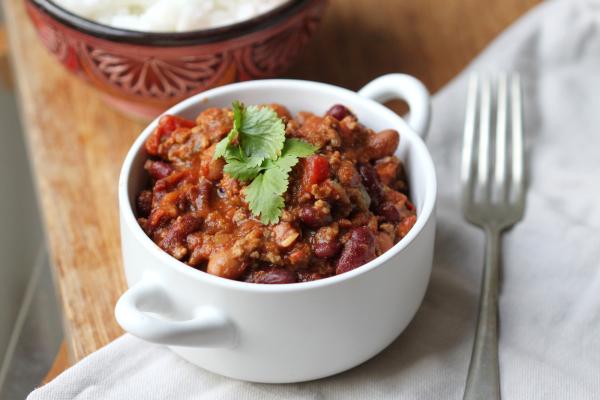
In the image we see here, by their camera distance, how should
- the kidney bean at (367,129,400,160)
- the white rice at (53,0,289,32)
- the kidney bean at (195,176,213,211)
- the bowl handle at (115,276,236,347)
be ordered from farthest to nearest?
the white rice at (53,0,289,32)
the kidney bean at (367,129,400,160)
the kidney bean at (195,176,213,211)
the bowl handle at (115,276,236,347)

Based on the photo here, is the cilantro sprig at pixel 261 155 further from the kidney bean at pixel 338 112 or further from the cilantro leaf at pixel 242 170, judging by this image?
the kidney bean at pixel 338 112

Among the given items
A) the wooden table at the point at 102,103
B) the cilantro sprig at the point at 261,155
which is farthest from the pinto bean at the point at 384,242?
the wooden table at the point at 102,103

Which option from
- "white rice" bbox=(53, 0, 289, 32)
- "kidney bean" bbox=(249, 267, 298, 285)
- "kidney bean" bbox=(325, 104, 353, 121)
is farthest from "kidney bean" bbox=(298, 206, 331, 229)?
"white rice" bbox=(53, 0, 289, 32)

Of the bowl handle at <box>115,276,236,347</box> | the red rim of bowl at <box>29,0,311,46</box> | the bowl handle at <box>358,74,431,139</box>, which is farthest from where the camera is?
the red rim of bowl at <box>29,0,311,46</box>

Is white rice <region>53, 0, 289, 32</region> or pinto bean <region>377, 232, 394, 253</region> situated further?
white rice <region>53, 0, 289, 32</region>

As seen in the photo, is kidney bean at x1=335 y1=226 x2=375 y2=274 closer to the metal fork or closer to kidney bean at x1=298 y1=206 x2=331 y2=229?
kidney bean at x1=298 y1=206 x2=331 y2=229

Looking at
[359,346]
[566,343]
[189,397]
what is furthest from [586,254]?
[189,397]
